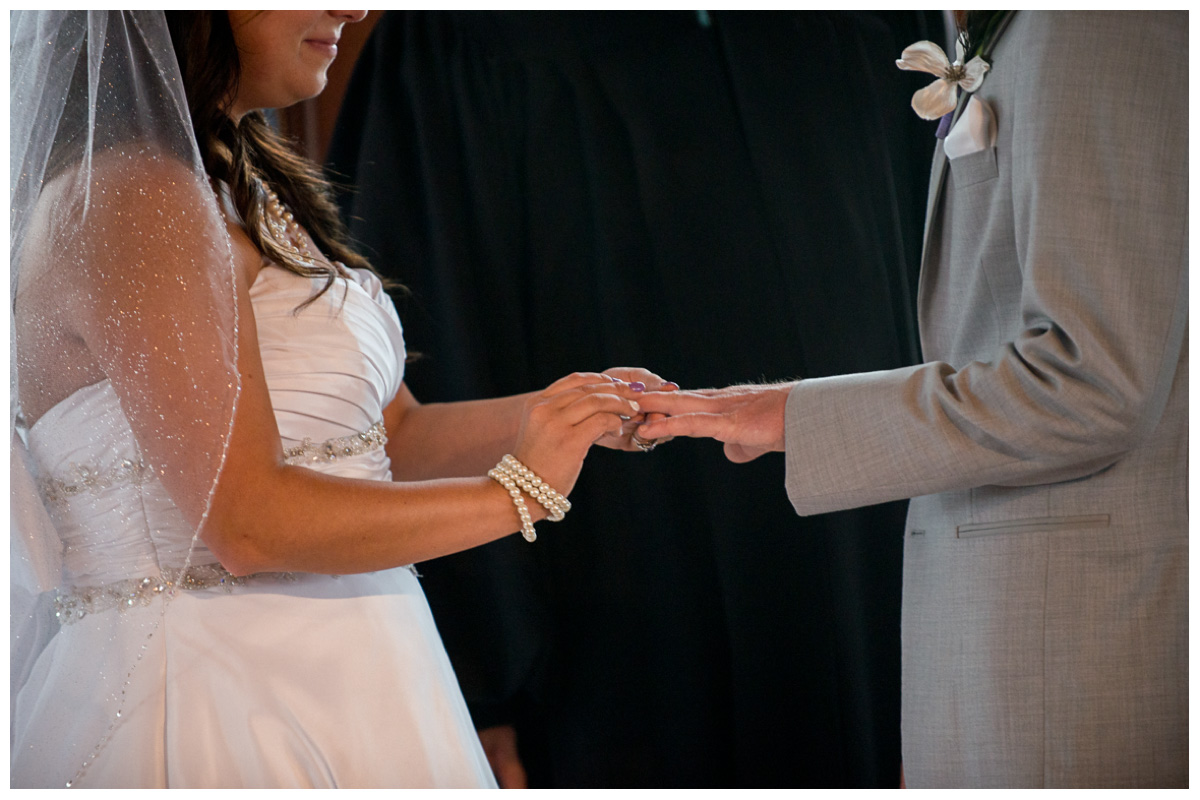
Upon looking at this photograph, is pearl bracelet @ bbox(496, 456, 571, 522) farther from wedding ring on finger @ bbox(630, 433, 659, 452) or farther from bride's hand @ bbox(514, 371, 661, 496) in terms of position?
wedding ring on finger @ bbox(630, 433, 659, 452)

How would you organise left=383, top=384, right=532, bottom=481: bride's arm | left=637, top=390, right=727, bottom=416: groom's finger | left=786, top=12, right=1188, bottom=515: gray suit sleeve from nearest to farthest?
left=786, top=12, right=1188, bottom=515: gray suit sleeve → left=637, top=390, right=727, bottom=416: groom's finger → left=383, top=384, right=532, bottom=481: bride's arm

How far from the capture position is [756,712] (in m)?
1.60

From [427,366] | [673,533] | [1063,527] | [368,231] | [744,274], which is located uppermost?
[368,231]

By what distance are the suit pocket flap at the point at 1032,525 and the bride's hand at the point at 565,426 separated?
0.37m

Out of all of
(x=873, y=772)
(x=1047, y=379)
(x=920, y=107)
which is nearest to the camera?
(x=1047, y=379)

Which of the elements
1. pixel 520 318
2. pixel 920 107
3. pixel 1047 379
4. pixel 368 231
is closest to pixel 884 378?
pixel 1047 379

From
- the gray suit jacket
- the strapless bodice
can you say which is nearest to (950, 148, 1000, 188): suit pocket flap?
the gray suit jacket

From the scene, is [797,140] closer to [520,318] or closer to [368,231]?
[520,318]

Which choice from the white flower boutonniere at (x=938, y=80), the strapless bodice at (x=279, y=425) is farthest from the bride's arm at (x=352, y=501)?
the white flower boutonniere at (x=938, y=80)

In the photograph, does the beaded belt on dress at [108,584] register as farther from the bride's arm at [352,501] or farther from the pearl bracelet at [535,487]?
the pearl bracelet at [535,487]

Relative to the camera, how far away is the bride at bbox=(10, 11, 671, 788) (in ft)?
3.10

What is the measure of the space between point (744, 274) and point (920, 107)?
0.54m

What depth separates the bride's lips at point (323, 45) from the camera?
3.80 ft

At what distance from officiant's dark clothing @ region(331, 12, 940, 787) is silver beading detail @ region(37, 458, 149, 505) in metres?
0.62
